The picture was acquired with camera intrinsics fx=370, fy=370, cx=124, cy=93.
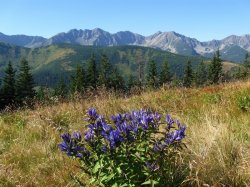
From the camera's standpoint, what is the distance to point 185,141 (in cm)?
556

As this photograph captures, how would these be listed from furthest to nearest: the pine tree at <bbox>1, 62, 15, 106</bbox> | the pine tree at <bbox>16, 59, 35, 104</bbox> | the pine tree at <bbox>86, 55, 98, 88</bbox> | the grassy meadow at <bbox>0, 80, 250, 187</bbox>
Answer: the pine tree at <bbox>86, 55, 98, 88</bbox> < the pine tree at <bbox>16, 59, 35, 104</bbox> < the pine tree at <bbox>1, 62, 15, 106</bbox> < the grassy meadow at <bbox>0, 80, 250, 187</bbox>

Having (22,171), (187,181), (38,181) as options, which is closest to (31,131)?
(22,171)

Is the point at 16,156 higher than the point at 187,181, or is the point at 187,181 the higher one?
the point at 187,181

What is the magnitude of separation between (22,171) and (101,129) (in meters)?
2.73

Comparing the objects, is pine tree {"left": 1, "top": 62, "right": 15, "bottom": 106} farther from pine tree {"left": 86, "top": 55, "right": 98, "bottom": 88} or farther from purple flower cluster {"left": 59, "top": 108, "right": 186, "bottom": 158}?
purple flower cluster {"left": 59, "top": 108, "right": 186, "bottom": 158}

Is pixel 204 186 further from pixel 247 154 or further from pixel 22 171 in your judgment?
pixel 22 171

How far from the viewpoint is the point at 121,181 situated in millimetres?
3832

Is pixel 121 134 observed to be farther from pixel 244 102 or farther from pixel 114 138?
pixel 244 102

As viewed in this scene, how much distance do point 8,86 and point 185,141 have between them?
66.0 meters

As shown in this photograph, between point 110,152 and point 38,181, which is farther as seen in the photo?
point 38,181

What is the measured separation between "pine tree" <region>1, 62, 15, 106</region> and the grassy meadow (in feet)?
194

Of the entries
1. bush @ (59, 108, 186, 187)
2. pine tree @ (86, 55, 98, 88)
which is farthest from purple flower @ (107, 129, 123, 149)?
pine tree @ (86, 55, 98, 88)

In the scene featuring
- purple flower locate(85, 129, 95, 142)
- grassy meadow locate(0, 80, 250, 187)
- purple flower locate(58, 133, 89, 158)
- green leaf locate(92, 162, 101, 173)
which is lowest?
grassy meadow locate(0, 80, 250, 187)

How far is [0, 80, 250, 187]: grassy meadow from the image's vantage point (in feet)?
14.9
